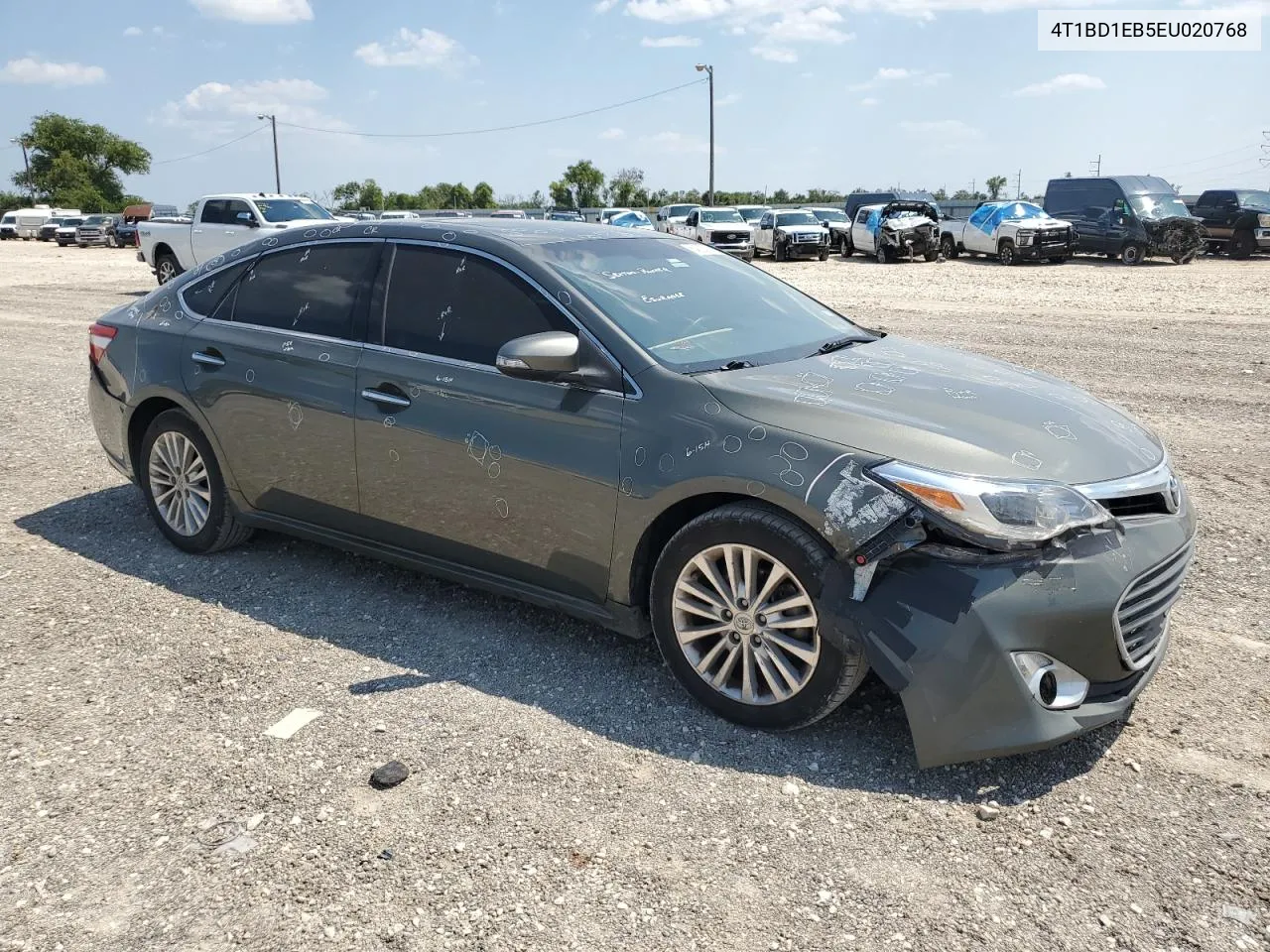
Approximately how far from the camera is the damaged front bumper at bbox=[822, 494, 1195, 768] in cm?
310

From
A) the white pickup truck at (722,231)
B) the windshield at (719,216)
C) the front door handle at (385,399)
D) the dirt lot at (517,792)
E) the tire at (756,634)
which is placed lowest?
the dirt lot at (517,792)

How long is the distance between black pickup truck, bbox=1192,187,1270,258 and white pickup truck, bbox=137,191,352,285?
21796mm

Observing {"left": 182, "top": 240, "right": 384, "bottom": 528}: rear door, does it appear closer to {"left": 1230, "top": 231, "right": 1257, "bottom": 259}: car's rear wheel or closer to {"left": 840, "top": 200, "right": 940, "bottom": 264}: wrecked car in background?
{"left": 840, "top": 200, "right": 940, "bottom": 264}: wrecked car in background

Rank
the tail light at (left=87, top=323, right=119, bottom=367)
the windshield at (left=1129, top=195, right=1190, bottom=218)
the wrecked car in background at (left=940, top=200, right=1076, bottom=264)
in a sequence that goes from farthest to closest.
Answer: the wrecked car in background at (left=940, top=200, right=1076, bottom=264), the windshield at (left=1129, top=195, right=1190, bottom=218), the tail light at (left=87, top=323, right=119, bottom=367)

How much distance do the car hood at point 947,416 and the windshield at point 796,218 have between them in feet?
91.7

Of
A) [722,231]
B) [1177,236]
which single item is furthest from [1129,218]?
[722,231]

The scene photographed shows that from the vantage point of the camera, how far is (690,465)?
3.60 meters

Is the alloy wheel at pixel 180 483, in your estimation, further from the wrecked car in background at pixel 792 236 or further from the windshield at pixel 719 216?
the windshield at pixel 719 216

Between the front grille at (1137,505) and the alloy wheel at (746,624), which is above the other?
the front grille at (1137,505)

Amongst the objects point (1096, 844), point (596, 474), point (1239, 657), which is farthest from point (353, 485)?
point (1239, 657)

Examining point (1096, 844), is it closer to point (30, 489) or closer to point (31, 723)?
point (31, 723)

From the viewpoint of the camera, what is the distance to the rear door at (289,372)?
15.2 feet

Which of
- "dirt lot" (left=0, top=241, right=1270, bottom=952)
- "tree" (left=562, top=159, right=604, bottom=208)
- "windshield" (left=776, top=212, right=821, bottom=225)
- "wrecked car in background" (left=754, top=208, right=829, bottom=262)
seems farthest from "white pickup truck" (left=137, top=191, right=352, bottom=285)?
"tree" (left=562, top=159, right=604, bottom=208)

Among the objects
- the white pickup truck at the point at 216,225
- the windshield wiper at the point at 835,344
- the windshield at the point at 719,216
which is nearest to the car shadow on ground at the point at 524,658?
the windshield wiper at the point at 835,344
